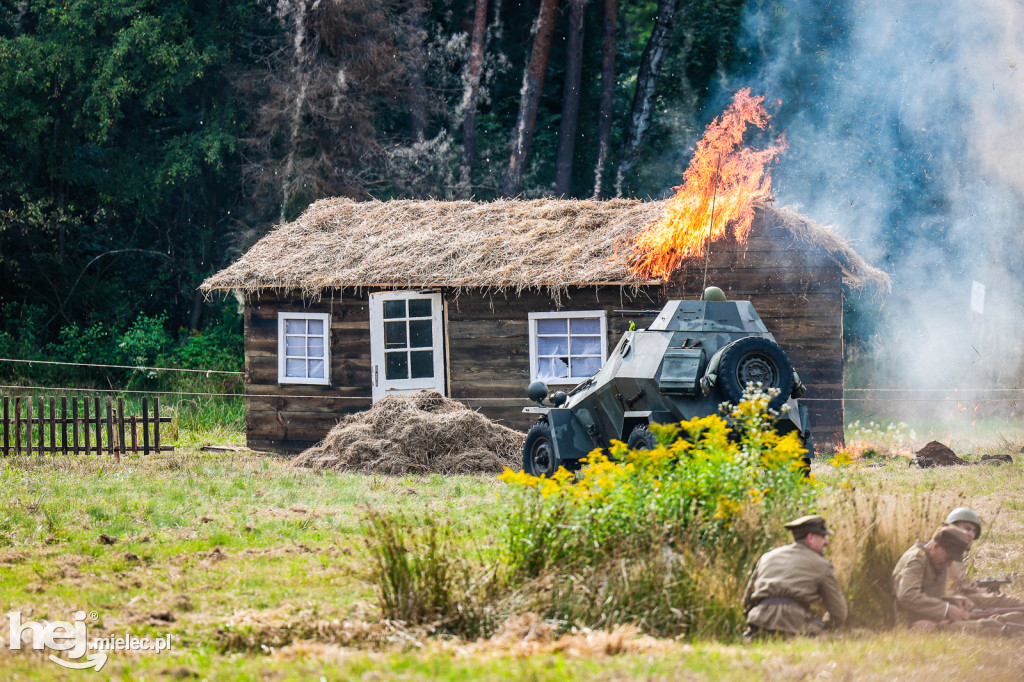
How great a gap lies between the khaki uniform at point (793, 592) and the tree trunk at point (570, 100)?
2221cm

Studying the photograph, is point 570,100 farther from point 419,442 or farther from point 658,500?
point 658,500

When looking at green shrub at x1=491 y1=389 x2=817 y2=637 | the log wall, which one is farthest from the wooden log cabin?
green shrub at x1=491 y1=389 x2=817 y2=637

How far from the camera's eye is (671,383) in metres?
12.4

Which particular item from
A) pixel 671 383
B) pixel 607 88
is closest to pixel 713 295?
pixel 671 383

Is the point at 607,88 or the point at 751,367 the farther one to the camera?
the point at 607,88

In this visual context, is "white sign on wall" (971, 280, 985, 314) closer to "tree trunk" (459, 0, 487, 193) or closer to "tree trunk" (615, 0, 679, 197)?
"tree trunk" (615, 0, 679, 197)

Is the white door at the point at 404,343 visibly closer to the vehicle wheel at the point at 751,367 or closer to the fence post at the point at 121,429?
the fence post at the point at 121,429

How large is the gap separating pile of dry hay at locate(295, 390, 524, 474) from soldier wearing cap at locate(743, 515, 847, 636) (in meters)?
9.04

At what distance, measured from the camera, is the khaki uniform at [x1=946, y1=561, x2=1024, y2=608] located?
7790 mm

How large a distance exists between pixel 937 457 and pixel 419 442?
737cm

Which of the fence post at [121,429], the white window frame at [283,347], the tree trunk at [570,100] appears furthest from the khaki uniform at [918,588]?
the tree trunk at [570,100]

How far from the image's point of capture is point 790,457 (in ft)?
28.9

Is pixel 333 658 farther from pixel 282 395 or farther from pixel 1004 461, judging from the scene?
pixel 282 395

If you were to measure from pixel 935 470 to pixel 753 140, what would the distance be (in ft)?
46.9
